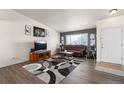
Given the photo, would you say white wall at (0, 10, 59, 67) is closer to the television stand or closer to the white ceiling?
the television stand

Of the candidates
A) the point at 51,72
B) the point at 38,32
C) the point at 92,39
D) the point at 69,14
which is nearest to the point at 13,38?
the point at 38,32

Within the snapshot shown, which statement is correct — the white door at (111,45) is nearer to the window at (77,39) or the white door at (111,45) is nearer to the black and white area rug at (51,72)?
the black and white area rug at (51,72)

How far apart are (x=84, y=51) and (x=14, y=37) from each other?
14.8 ft

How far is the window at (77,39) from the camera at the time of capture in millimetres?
6699

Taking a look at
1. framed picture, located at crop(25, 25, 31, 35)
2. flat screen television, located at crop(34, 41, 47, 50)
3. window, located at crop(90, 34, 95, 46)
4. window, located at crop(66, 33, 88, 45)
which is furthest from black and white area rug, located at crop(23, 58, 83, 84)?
window, located at crop(66, 33, 88, 45)

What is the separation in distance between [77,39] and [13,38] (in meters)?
4.94

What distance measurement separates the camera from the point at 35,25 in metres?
5.18

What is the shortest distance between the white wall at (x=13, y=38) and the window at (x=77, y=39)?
11.6 ft

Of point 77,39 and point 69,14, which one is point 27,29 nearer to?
point 69,14

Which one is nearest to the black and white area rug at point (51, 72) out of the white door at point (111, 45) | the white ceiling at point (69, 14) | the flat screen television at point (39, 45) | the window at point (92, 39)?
the flat screen television at point (39, 45)

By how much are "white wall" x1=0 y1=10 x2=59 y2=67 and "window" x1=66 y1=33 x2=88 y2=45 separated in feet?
11.6

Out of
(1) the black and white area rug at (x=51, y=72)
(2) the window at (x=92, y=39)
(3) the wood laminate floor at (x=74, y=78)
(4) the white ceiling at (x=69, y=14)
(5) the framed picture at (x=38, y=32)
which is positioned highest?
(4) the white ceiling at (x=69, y=14)

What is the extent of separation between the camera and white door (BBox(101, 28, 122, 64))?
371 cm
